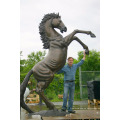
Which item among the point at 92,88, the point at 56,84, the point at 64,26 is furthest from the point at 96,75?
the point at 64,26

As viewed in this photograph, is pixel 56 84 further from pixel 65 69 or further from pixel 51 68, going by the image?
pixel 51 68

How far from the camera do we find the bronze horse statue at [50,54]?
13.6 ft

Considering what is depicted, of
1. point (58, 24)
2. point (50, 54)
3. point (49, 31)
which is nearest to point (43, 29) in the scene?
point (49, 31)

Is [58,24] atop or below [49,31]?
atop

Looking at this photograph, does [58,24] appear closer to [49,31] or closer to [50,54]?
[49,31]

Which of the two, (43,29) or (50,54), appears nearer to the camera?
(50,54)

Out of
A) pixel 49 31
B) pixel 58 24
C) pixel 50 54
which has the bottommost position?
pixel 50 54

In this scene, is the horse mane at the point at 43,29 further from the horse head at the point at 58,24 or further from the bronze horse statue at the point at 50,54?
the horse head at the point at 58,24

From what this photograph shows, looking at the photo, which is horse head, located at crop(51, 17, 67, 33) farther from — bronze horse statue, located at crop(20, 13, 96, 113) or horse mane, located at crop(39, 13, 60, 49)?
horse mane, located at crop(39, 13, 60, 49)

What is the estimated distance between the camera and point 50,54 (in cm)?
425

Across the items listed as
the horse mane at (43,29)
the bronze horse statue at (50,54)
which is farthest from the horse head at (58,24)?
the horse mane at (43,29)

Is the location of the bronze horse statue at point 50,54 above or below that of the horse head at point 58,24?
below

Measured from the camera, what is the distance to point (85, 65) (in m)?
21.5

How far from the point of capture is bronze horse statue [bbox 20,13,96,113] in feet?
13.6
